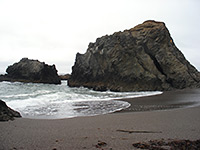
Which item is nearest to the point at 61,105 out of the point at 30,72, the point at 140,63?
the point at 140,63

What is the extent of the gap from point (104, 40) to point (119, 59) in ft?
20.7

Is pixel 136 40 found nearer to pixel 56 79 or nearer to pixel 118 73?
pixel 118 73

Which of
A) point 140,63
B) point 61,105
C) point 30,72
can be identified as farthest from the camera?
point 30,72

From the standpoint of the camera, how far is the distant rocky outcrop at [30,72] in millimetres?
49531

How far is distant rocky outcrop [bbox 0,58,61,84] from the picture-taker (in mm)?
49531

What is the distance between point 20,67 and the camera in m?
51.4

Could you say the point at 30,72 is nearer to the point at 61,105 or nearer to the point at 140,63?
the point at 140,63

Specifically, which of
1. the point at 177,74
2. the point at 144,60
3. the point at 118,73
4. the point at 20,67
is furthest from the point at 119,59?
the point at 20,67

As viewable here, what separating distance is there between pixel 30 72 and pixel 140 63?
112 feet

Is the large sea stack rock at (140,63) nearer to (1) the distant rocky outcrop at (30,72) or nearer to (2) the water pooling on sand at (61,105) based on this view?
(2) the water pooling on sand at (61,105)

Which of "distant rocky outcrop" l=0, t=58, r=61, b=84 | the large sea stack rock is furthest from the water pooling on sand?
"distant rocky outcrop" l=0, t=58, r=61, b=84

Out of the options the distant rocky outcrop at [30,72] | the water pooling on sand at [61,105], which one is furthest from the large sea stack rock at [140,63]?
the distant rocky outcrop at [30,72]

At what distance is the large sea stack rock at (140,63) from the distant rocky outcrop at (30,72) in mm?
19768

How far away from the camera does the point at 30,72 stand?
5019 cm
